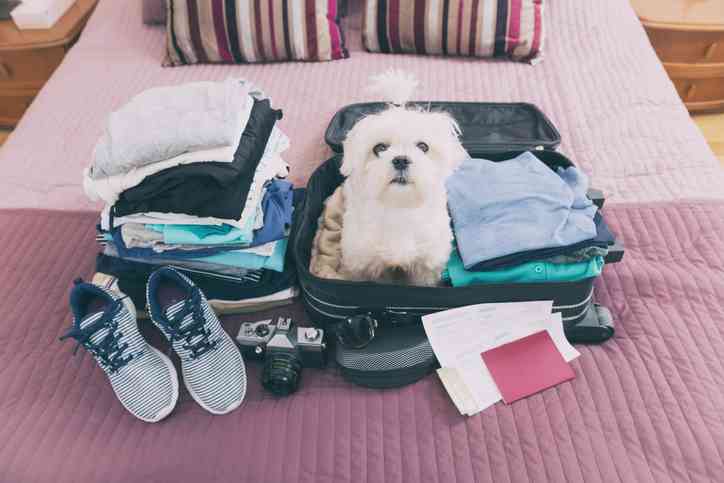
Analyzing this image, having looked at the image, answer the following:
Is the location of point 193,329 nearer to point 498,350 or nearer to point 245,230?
point 245,230

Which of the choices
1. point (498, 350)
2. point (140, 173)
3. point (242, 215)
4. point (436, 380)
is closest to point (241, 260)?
point (242, 215)

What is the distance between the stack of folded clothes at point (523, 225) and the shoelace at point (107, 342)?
2.51 feet

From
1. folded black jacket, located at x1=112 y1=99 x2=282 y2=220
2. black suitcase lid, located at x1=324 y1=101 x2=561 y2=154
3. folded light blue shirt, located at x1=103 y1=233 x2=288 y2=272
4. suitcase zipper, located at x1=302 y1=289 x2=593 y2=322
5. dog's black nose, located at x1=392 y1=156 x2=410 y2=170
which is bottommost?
suitcase zipper, located at x1=302 y1=289 x2=593 y2=322

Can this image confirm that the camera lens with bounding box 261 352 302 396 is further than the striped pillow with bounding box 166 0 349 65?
No

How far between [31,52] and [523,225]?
7.40 ft

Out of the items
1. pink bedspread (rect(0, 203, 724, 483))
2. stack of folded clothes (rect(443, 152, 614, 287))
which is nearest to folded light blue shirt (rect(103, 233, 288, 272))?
pink bedspread (rect(0, 203, 724, 483))

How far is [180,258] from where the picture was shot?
1.06 metres

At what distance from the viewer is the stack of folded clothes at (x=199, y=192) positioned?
3.08 ft

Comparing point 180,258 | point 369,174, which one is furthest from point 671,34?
point 180,258

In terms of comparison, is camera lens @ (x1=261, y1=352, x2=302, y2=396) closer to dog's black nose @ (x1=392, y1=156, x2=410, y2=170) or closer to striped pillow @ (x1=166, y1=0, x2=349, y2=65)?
dog's black nose @ (x1=392, y1=156, x2=410, y2=170)

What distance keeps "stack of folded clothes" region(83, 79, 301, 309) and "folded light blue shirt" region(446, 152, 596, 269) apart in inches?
17.9

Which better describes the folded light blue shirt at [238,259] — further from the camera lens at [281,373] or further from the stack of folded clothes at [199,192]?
the camera lens at [281,373]

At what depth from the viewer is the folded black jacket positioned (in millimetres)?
935

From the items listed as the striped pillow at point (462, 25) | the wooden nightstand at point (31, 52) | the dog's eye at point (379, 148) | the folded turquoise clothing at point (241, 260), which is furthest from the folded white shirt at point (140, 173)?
the wooden nightstand at point (31, 52)
